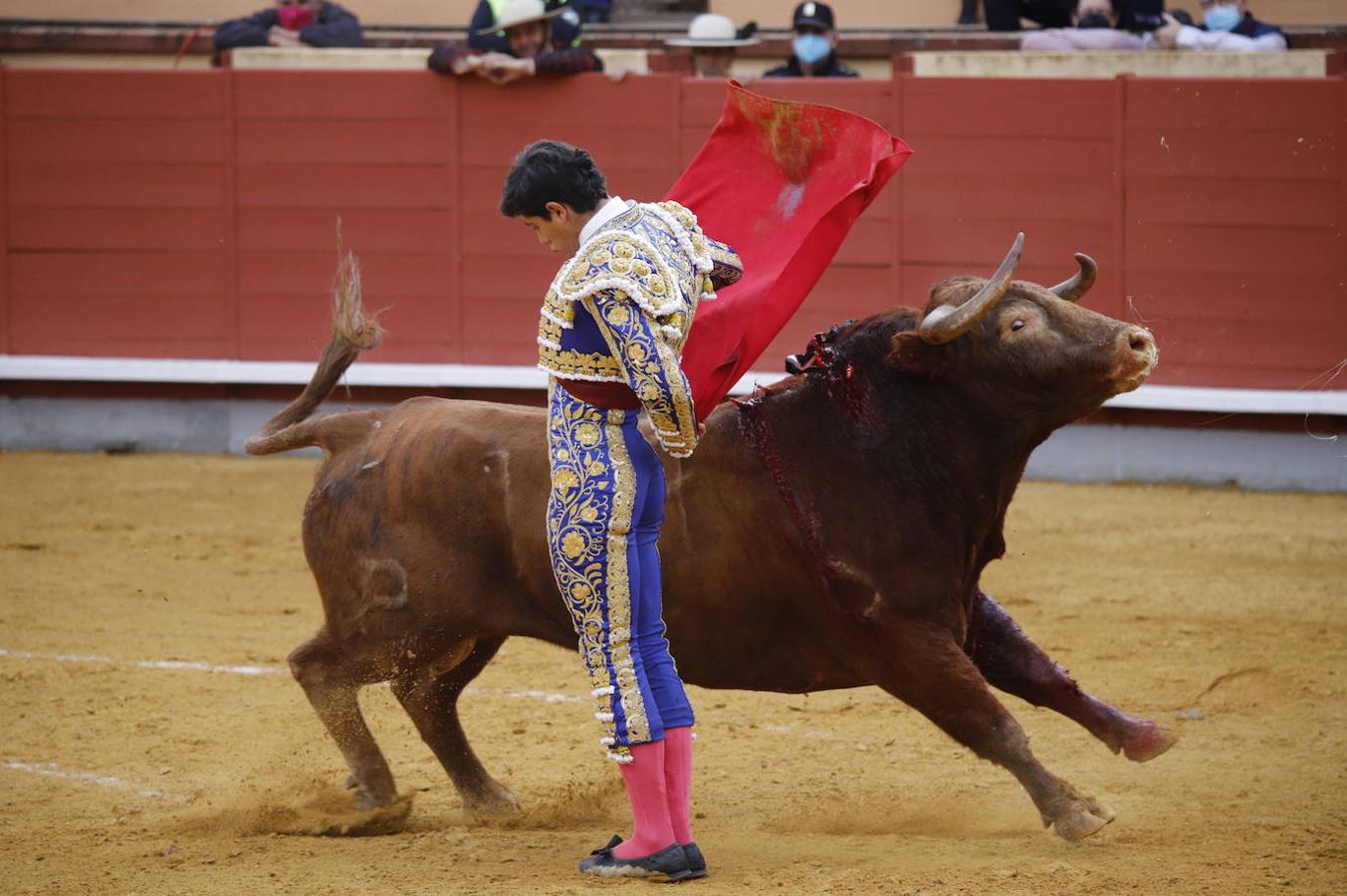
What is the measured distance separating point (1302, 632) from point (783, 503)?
8.25ft

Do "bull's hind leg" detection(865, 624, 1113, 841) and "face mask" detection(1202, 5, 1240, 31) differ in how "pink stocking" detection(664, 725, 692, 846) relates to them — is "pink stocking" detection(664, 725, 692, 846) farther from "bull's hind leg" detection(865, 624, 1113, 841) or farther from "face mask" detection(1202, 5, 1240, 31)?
"face mask" detection(1202, 5, 1240, 31)

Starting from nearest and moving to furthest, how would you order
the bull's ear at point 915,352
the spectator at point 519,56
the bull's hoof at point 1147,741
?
1. the bull's ear at point 915,352
2. the bull's hoof at point 1147,741
3. the spectator at point 519,56

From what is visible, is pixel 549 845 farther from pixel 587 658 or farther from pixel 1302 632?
pixel 1302 632

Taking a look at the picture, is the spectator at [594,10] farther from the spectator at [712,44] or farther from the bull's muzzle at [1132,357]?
the bull's muzzle at [1132,357]

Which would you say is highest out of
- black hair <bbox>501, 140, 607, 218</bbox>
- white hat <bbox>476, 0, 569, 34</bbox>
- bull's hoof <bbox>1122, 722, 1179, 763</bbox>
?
white hat <bbox>476, 0, 569, 34</bbox>

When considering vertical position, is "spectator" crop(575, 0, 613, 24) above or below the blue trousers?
above

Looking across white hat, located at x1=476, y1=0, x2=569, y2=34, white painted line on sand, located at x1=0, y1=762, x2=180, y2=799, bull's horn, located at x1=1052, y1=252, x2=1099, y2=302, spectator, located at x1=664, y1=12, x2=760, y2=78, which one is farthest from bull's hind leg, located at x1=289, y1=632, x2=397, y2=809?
spectator, located at x1=664, y1=12, x2=760, y2=78

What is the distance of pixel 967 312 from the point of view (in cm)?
342

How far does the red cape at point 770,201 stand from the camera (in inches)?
136

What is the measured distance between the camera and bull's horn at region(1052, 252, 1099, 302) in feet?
11.9

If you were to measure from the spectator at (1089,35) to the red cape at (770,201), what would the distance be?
4916 mm

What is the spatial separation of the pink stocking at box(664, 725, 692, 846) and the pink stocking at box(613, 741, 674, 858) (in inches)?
0.9

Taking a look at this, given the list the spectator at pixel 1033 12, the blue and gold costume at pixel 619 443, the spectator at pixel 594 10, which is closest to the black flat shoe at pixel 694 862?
the blue and gold costume at pixel 619 443

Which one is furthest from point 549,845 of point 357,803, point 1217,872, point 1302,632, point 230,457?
point 230,457
